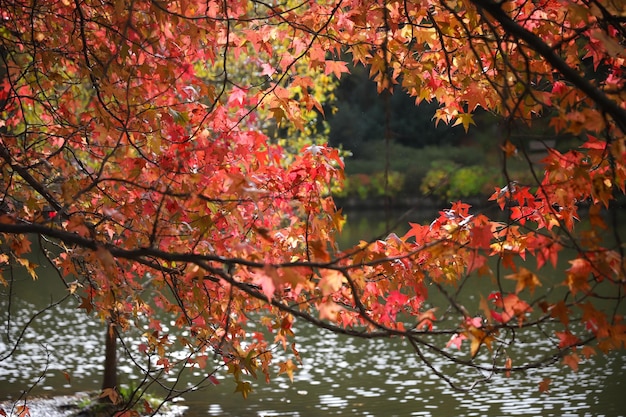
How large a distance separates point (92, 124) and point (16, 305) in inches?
440

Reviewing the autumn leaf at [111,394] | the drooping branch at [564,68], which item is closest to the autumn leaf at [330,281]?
the drooping branch at [564,68]

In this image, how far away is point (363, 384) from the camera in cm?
966

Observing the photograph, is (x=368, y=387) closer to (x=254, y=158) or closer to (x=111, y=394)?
(x=111, y=394)

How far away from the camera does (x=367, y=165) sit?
35500 mm

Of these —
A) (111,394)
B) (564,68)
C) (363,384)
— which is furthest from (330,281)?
(363,384)

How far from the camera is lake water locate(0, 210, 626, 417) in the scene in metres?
8.47

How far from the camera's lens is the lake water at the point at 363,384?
27.8 feet

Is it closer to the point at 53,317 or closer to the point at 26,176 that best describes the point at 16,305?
the point at 53,317

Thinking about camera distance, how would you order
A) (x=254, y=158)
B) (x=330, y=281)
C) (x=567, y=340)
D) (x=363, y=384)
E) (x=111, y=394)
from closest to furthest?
1. (x=330, y=281)
2. (x=567, y=340)
3. (x=254, y=158)
4. (x=111, y=394)
5. (x=363, y=384)

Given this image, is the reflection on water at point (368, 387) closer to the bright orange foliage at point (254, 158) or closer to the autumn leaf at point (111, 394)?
the autumn leaf at point (111, 394)

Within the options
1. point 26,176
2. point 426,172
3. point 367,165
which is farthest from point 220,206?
point 367,165

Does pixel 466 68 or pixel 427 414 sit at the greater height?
pixel 466 68

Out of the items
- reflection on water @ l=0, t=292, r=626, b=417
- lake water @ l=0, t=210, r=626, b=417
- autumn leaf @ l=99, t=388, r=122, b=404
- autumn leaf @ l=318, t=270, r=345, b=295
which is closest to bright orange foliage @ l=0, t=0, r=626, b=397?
autumn leaf @ l=318, t=270, r=345, b=295

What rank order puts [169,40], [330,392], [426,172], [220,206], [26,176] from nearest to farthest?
1. [26,176]
2. [220,206]
3. [169,40]
4. [330,392]
5. [426,172]
